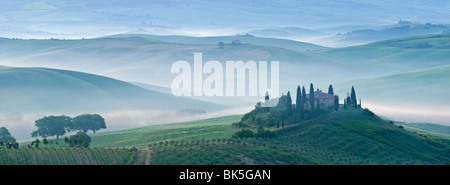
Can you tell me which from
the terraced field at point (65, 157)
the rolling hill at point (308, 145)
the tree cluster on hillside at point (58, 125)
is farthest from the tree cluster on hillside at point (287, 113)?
the tree cluster on hillside at point (58, 125)

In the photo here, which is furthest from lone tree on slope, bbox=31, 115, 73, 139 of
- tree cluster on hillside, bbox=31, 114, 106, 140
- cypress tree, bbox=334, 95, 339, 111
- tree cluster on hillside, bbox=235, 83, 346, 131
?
cypress tree, bbox=334, 95, 339, 111

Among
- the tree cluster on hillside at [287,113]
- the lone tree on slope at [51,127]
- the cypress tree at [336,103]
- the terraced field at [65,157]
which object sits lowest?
the terraced field at [65,157]

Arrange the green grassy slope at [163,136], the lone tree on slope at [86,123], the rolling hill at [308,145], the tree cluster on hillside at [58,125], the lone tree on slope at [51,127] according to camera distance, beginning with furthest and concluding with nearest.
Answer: the lone tree on slope at [86,123] → the tree cluster on hillside at [58,125] → the lone tree on slope at [51,127] → the green grassy slope at [163,136] → the rolling hill at [308,145]

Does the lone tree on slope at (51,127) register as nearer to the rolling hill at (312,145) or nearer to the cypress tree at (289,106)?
the rolling hill at (312,145)

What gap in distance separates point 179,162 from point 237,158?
8683mm

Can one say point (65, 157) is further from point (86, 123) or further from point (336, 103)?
point (86, 123)

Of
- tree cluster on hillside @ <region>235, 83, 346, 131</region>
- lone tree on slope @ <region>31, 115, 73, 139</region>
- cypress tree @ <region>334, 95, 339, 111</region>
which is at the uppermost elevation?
cypress tree @ <region>334, 95, 339, 111</region>

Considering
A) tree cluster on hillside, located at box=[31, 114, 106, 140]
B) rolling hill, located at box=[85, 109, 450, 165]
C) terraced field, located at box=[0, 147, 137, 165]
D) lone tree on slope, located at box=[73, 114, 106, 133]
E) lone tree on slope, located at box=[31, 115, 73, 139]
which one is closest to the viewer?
terraced field, located at box=[0, 147, 137, 165]

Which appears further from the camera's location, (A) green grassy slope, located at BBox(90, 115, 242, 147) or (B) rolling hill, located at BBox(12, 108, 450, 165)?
(A) green grassy slope, located at BBox(90, 115, 242, 147)

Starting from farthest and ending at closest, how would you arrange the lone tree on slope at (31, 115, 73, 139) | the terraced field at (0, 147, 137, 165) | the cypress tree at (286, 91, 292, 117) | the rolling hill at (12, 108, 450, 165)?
the lone tree on slope at (31, 115, 73, 139) → the cypress tree at (286, 91, 292, 117) → the rolling hill at (12, 108, 450, 165) → the terraced field at (0, 147, 137, 165)

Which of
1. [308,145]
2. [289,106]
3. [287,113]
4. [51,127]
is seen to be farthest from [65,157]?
[51,127]

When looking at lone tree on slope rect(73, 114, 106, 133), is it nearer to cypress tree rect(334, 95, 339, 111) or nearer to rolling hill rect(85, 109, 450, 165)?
rolling hill rect(85, 109, 450, 165)

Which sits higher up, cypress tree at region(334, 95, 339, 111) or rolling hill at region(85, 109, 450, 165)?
cypress tree at region(334, 95, 339, 111)
